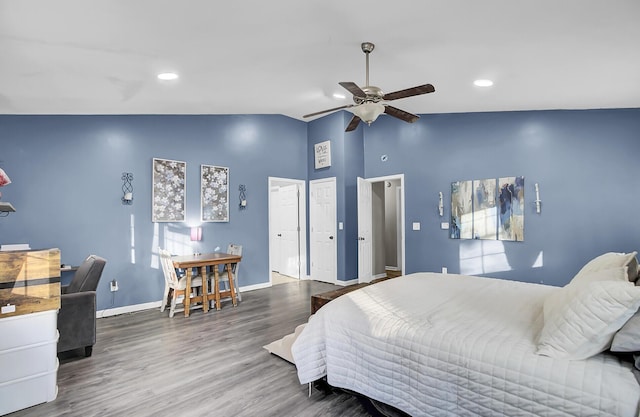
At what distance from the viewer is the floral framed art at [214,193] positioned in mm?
5164

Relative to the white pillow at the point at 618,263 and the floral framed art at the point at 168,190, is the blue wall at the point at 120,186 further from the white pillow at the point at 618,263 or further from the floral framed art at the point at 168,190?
the white pillow at the point at 618,263

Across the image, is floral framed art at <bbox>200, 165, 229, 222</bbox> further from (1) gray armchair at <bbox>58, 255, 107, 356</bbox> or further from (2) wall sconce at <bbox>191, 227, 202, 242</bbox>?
(1) gray armchair at <bbox>58, 255, 107, 356</bbox>

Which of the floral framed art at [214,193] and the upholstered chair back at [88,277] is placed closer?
the upholstered chair back at [88,277]

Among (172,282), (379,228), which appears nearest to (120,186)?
(172,282)

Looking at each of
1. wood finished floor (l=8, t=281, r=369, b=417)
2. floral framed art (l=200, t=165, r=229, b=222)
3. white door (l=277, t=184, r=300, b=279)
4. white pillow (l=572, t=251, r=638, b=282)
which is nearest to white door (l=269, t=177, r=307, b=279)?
white door (l=277, t=184, r=300, b=279)

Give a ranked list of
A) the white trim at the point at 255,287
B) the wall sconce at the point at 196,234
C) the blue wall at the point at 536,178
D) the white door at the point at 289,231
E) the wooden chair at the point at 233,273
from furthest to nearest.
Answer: the white door at the point at 289,231 < the white trim at the point at 255,287 < the wall sconce at the point at 196,234 < the wooden chair at the point at 233,273 < the blue wall at the point at 536,178

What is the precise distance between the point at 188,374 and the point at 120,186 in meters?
2.88

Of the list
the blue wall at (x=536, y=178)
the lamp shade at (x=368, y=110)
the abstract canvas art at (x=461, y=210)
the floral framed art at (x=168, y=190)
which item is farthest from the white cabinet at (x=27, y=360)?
the abstract canvas art at (x=461, y=210)

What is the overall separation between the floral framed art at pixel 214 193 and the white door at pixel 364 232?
2.40 metres

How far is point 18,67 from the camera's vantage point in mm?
2543

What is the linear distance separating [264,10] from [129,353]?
3.15 meters

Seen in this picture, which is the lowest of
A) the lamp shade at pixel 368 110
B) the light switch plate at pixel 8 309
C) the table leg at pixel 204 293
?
the table leg at pixel 204 293

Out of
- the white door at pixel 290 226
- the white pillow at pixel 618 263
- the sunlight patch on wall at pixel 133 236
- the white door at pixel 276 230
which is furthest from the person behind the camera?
the white door at pixel 276 230

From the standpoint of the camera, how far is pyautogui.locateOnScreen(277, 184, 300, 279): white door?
6.73m
